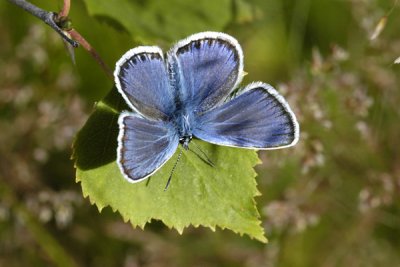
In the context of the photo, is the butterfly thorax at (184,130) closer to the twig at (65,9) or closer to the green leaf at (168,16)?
the twig at (65,9)

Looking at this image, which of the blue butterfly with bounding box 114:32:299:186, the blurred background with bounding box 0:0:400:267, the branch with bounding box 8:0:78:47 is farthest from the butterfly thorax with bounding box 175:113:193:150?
the blurred background with bounding box 0:0:400:267

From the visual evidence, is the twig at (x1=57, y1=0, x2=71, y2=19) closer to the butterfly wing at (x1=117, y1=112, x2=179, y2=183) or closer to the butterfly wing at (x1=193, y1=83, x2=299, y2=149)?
the butterfly wing at (x1=117, y1=112, x2=179, y2=183)

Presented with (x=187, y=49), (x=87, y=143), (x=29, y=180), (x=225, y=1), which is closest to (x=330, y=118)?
(x=225, y=1)

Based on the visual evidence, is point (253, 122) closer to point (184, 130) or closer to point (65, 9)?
point (184, 130)

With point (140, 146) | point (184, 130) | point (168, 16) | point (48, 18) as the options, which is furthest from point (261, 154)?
point (48, 18)

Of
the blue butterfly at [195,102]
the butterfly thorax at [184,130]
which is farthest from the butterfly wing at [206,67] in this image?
the butterfly thorax at [184,130]

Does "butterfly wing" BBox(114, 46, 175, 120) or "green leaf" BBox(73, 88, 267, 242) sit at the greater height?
"butterfly wing" BBox(114, 46, 175, 120)
